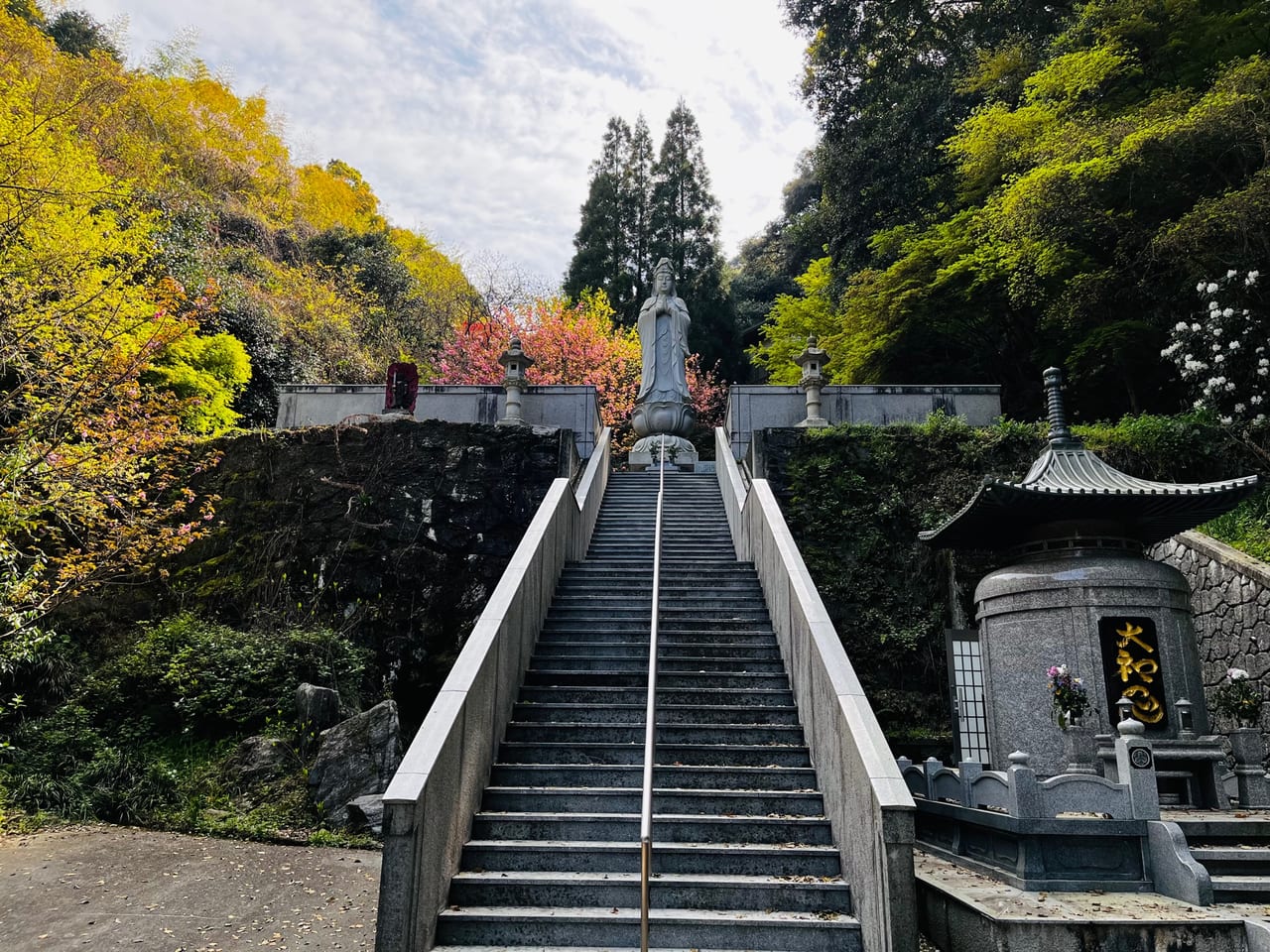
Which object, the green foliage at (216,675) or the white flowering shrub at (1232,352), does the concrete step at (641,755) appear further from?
the white flowering shrub at (1232,352)

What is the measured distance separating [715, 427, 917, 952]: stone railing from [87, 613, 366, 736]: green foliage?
6138 millimetres

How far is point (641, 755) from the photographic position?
20.4ft

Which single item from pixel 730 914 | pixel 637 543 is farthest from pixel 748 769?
pixel 637 543

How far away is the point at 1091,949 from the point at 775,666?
133 inches

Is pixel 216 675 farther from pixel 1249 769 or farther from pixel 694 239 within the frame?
pixel 694 239

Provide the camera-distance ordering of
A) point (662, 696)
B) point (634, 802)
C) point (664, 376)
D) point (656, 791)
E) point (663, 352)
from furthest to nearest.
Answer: point (663, 352) < point (664, 376) < point (662, 696) < point (656, 791) < point (634, 802)

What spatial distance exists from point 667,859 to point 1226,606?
28.9 ft

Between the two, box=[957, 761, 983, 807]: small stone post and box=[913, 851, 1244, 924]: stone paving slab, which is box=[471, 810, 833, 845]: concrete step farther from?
box=[957, 761, 983, 807]: small stone post

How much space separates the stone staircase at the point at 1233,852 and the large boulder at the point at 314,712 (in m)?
8.36

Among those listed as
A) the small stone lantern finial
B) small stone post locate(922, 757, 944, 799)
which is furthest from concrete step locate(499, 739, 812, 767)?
the small stone lantern finial

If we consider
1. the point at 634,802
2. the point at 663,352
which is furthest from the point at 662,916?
the point at 663,352

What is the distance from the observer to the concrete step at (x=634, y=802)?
5.64 m

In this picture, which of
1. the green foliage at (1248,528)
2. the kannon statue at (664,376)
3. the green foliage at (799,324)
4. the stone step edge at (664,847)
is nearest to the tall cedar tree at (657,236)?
the green foliage at (799,324)

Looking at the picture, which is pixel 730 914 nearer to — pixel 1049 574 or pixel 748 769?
pixel 748 769
